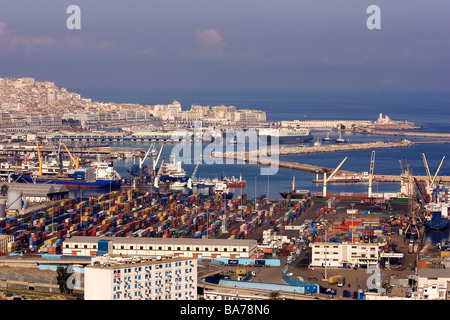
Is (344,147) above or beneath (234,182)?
above

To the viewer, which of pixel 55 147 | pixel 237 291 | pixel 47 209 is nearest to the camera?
pixel 237 291

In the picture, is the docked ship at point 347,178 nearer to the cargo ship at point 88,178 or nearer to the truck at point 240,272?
the cargo ship at point 88,178

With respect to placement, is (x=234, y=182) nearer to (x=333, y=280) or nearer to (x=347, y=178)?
(x=347, y=178)

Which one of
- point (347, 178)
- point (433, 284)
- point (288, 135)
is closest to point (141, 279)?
point (433, 284)

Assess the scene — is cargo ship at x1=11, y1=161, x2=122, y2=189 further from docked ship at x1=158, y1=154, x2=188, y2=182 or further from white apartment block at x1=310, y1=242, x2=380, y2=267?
white apartment block at x1=310, y1=242, x2=380, y2=267

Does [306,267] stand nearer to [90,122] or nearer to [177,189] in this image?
[177,189]

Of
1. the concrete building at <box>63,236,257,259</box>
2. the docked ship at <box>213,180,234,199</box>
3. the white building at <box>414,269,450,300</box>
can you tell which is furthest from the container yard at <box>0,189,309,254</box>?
the white building at <box>414,269,450,300</box>

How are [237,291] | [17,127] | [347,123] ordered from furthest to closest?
[347,123], [17,127], [237,291]
